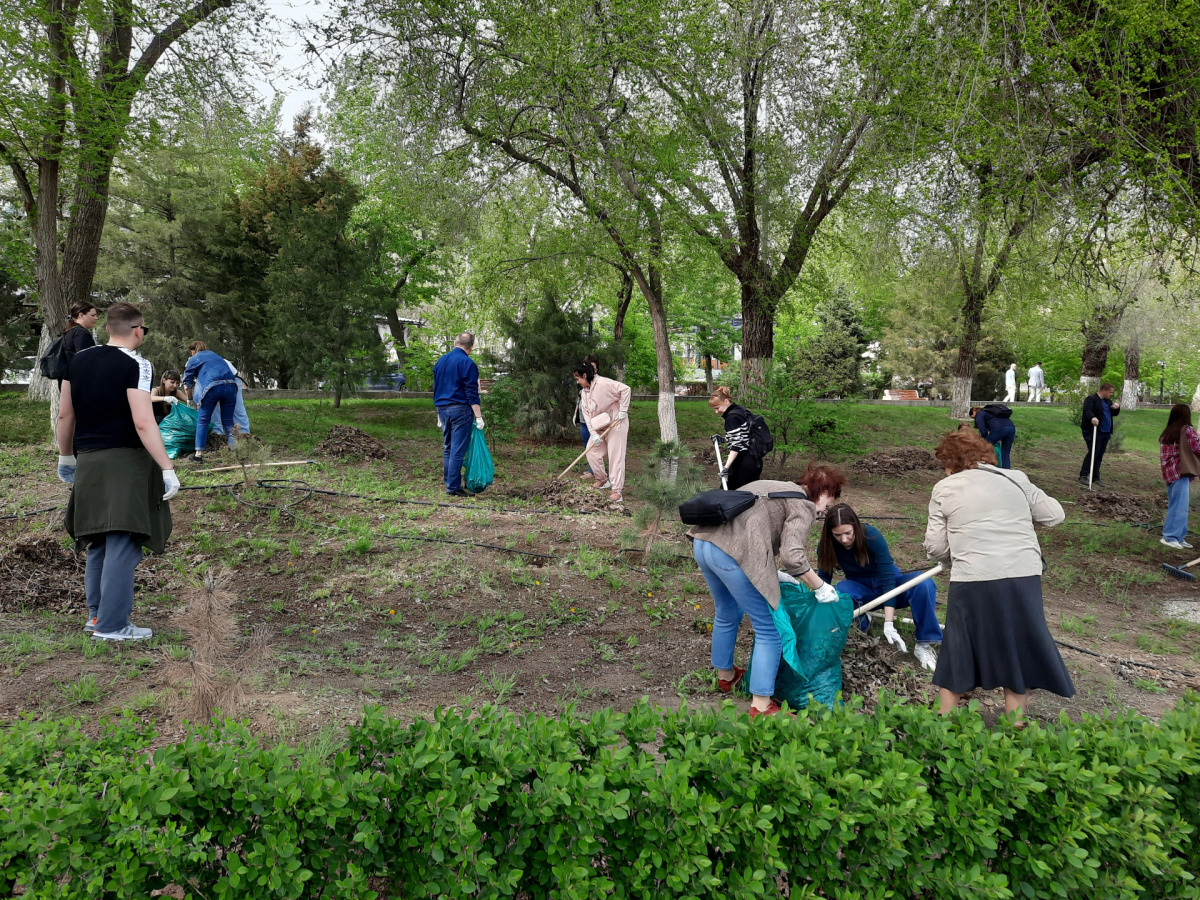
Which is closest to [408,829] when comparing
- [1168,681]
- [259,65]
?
[1168,681]

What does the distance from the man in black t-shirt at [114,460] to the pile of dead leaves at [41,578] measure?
1.07 metres

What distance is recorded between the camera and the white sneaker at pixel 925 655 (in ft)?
15.4

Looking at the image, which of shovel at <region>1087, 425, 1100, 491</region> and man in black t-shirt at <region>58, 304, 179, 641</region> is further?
shovel at <region>1087, 425, 1100, 491</region>

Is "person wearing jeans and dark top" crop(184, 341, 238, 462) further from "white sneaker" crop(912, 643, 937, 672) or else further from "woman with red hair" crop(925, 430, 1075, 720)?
"woman with red hair" crop(925, 430, 1075, 720)

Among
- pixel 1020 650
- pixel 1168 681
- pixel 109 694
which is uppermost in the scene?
pixel 1020 650

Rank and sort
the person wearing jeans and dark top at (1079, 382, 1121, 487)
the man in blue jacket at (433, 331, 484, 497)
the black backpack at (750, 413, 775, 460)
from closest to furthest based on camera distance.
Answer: the black backpack at (750, 413, 775, 460) → the man in blue jacket at (433, 331, 484, 497) → the person wearing jeans and dark top at (1079, 382, 1121, 487)

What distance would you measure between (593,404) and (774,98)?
6428mm

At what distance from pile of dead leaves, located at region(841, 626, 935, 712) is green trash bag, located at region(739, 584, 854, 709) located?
32cm

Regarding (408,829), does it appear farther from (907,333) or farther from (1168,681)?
(907,333)

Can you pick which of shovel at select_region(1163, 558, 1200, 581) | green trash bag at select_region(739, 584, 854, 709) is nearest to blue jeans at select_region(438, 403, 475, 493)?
green trash bag at select_region(739, 584, 854, 709)

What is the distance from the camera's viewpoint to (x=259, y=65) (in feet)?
38.7

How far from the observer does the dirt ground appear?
3.86 meters

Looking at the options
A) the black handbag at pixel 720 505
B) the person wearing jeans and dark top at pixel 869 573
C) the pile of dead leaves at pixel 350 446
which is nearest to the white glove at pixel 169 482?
the black handbag at pixel 720 505

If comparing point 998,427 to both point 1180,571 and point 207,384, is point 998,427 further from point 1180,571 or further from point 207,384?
point 207,384
